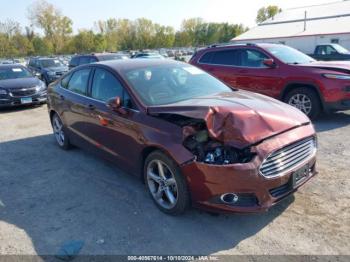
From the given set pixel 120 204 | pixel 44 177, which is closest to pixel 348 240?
pixel 120 204

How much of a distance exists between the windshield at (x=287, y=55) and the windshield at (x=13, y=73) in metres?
8.86

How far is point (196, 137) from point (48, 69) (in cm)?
1476

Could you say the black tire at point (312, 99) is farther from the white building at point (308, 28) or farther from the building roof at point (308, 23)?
the building roof at point (308, 23)

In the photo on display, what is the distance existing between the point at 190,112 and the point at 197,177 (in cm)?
67

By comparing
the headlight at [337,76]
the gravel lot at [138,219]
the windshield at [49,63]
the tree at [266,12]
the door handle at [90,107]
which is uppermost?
the tree at [266,12]

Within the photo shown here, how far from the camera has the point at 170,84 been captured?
4.31 m

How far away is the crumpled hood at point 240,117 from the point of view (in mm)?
3070

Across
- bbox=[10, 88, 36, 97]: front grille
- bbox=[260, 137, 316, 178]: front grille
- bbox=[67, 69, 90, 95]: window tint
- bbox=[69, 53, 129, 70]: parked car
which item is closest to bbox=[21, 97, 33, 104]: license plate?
bbox=[10, 88, 36, 97]: front grille

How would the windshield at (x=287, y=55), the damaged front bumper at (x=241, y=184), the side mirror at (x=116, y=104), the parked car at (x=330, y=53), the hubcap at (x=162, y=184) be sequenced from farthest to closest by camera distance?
the parked car at (x=330, y=53), the windshield at (x=287, y=55), the side mirror at (x=116, y=104), the hubcap at (x=162, y=184), the damaged front bumper at (x=241, y=184)

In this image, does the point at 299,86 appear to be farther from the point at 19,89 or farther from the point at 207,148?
the point at 19,89

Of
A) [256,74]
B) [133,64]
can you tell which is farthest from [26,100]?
[256,74]

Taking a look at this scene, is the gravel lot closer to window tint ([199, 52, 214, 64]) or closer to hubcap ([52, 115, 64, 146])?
hubcap ([52, 115, 64, 146])

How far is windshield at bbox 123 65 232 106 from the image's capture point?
4004 mm

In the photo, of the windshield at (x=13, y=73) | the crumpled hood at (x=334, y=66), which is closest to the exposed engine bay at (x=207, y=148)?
the crumpled hood at (x=334, y=66)
